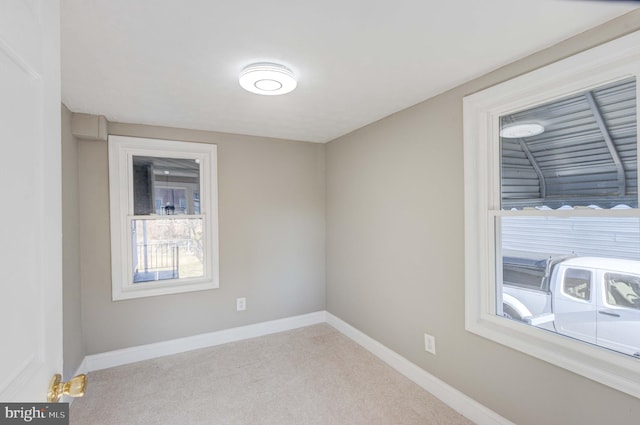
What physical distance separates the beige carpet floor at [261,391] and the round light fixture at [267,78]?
7.30 ft

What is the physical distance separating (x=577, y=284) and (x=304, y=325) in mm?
2763

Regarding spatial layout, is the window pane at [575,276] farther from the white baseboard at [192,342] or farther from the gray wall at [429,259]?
the white baseboard at [192,342]

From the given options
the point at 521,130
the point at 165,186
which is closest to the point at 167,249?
the point at 165,186

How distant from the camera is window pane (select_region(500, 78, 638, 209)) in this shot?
1.50 meters

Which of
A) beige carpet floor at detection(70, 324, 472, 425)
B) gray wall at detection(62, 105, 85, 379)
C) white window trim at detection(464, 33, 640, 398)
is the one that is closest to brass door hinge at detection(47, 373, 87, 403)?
beige carpet floor at detection(70, 324, 472, 425)

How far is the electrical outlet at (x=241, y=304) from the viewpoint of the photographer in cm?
339

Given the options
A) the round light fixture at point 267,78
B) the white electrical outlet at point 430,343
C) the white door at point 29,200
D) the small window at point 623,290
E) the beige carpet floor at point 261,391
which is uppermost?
the round light fixture at point 267,78

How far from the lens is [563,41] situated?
1617 millimetres

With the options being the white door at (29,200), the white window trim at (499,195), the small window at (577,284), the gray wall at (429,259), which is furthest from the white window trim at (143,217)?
the small window at (577,284)

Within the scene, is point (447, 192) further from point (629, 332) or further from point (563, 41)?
point (629, 332)

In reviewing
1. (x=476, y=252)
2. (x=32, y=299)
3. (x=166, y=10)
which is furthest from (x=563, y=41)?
(x=32, y=299)

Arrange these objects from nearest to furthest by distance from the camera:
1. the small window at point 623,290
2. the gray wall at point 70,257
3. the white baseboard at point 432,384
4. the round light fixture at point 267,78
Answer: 1. the small window at point 623,290
2. the round light fixture at point 267,78
3. the white baseboard at point 432,384
4. the gray wall at point 70,257

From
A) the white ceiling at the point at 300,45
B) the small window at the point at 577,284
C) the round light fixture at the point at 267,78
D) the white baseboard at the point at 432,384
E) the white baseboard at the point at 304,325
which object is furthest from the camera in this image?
the white baseboard at the point at 304,325

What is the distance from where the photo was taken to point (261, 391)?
7.98 feet
